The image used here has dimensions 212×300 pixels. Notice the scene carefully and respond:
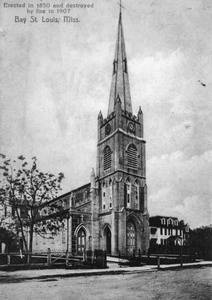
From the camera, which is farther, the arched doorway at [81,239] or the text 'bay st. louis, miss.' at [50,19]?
the arched doorway at [81,239]

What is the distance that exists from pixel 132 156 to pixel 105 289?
1799cm

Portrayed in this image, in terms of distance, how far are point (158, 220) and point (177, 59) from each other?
33942 millimetres

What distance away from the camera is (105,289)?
10094 mm

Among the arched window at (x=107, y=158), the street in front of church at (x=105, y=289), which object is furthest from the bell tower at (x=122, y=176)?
the street in front of church at (x=105, y=289)

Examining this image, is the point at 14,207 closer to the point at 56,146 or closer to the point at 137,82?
the point at 56,146

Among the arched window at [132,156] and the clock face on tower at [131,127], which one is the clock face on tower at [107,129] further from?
the arched window at [132,156]

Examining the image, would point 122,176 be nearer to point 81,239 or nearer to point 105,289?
point 81,239

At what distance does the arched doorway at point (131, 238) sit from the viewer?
2667cm

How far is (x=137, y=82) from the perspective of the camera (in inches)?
563

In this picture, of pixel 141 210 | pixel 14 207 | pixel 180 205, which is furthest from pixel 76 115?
pixel 141 210

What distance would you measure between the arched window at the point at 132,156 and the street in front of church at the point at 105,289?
16.0 m

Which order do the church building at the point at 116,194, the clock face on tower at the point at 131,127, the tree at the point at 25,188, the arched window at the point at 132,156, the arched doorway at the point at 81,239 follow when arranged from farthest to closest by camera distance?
1. the clock face on tower at the point at 131,127
2. the arched window at the point at 132,156
3. the arched doorway at the point at 81,239
4. the church building at the point at 116,194
5. the tree at the point at 25,188

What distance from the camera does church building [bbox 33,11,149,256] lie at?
86.9ft

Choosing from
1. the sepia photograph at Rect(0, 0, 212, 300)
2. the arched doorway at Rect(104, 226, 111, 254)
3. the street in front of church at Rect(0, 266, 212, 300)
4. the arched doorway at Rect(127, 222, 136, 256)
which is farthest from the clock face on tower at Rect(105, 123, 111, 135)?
the street in front of church at Rect(0, 266, 212, 300)
